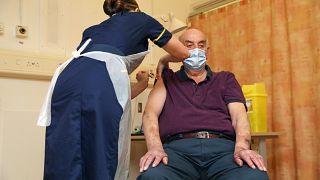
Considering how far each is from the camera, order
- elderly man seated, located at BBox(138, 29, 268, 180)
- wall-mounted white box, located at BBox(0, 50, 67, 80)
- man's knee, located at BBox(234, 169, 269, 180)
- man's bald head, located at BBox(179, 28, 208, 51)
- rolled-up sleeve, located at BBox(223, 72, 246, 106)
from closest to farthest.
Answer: man's knee, located at BBox(234, 169, 269, 180)
elderly man seated, located at BBox(138, 29, 268, 180)
rolled-up sleeve, located at BBox(223, 72, 246, 106)
man's bald head, located at BBox(179, 28, 208, 51)
wall-mounted white box, located at BBox(0, 50, 67, 80)

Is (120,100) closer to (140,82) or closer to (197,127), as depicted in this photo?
(197,127)

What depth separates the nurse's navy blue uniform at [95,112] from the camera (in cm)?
137

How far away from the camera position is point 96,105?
1.37 m

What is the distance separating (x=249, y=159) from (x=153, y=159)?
40 cm

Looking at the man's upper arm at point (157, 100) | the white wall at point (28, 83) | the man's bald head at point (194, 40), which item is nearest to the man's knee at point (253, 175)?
the man's upper arm at point (157, 100)

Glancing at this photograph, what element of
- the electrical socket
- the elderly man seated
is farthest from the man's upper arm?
the electrical socket

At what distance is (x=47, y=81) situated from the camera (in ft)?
7.43

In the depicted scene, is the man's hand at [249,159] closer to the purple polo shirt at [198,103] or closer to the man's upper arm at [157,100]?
the purple polo shirt at [198,103]

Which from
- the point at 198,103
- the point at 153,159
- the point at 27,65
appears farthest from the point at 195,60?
the point at 27,65

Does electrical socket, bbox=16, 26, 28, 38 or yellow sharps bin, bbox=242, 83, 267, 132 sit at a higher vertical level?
electrical socket, bbox=16, 26, 28, 38

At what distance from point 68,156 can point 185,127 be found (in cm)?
58

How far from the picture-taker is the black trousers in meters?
1.36

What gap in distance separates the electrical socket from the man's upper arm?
91 cm

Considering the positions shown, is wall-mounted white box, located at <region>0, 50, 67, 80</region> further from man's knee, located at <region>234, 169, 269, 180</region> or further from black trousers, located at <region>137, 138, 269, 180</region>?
man's knee, located at <region>234, 169, 269, 180</region>
